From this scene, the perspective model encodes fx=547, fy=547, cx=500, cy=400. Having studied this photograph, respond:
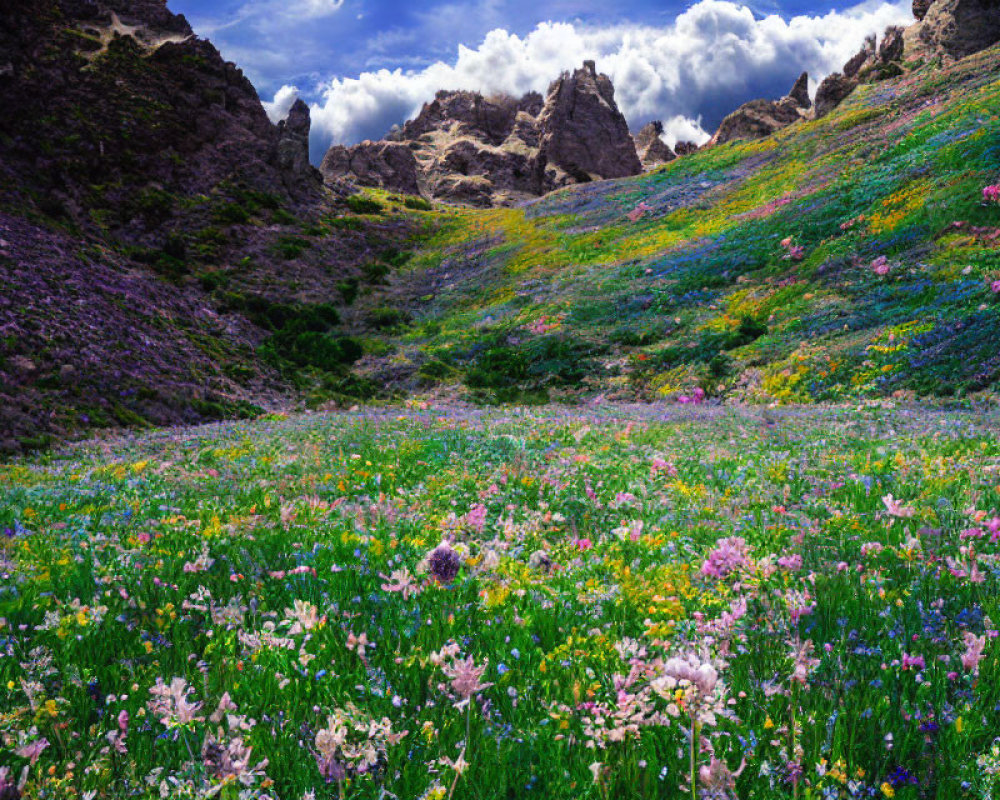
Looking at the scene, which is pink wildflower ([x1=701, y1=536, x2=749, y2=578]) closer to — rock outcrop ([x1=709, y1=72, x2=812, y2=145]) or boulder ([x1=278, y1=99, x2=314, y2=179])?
boulder ([x1=278, y1=99, x2=314, y2=179])

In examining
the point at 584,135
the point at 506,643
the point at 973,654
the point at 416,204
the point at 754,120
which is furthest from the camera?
the point at 754,120

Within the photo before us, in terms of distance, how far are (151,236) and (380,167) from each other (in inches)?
3872

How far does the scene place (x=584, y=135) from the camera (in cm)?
14488

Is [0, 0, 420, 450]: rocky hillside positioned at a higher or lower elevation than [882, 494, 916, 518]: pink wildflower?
higher

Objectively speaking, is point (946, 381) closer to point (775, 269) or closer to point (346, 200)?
point (775, 269)

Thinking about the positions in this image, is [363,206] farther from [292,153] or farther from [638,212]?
[638,212]

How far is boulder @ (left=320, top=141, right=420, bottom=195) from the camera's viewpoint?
4963 inches

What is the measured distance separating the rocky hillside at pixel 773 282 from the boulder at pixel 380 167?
79.3 metres

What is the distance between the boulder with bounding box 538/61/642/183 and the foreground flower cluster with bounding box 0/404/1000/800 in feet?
487

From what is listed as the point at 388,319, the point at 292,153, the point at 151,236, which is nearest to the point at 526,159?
the point at 292,153

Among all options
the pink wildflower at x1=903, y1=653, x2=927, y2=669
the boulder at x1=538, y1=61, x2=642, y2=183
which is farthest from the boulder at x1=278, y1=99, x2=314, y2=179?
the boulder at x1=538, y1=61, x2=642, y2=183

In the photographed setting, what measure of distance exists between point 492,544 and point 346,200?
70.0 metres

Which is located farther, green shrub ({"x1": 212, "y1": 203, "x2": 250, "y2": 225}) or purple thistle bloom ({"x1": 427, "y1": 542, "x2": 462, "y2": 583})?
green shrub ({"x1": 212, "y1": 203, "x2": 250, "y2": 225})

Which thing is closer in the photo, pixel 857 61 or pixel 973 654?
pixel 973 654
